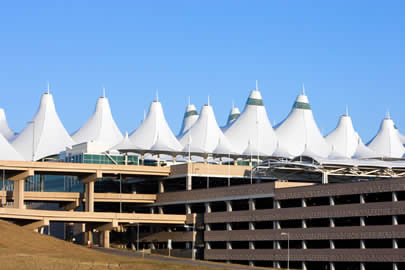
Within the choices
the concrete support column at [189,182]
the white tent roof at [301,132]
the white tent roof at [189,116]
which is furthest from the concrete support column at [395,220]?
the white tent roof at [189,116]

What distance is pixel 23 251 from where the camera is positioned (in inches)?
3216

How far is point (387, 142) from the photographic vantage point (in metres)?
158

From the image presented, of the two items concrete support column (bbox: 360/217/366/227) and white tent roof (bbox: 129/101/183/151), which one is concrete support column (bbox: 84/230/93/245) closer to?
white tent roof (bbox: 129/101/183/151)

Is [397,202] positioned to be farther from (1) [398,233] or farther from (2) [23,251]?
(2) [23,251]

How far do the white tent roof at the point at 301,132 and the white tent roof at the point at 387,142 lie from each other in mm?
12549

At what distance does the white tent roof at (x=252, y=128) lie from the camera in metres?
143

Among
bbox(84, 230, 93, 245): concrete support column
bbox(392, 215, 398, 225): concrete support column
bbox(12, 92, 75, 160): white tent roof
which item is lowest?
bbox(84, 230, 93, 245): concrete support column

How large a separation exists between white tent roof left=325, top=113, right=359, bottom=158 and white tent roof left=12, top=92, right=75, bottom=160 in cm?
4604

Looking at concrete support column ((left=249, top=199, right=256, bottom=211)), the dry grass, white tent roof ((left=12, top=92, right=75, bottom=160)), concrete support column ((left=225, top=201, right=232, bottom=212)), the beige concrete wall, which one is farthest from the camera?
white tent roof ((left=12, top=92, right=75, bottom=160))

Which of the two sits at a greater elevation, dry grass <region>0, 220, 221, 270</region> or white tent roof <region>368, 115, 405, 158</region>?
white tent roof <region>368, 115, 405, 158</region>

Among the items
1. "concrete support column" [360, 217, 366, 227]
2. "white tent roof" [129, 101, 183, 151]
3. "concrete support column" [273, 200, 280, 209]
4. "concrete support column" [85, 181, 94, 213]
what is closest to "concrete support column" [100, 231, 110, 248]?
"concrete support column" [85, 181, 94, 213]

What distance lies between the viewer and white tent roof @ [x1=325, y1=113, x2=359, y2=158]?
155 metres

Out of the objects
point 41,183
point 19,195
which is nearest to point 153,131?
point 41,183

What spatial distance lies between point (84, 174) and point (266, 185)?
2494 cm
